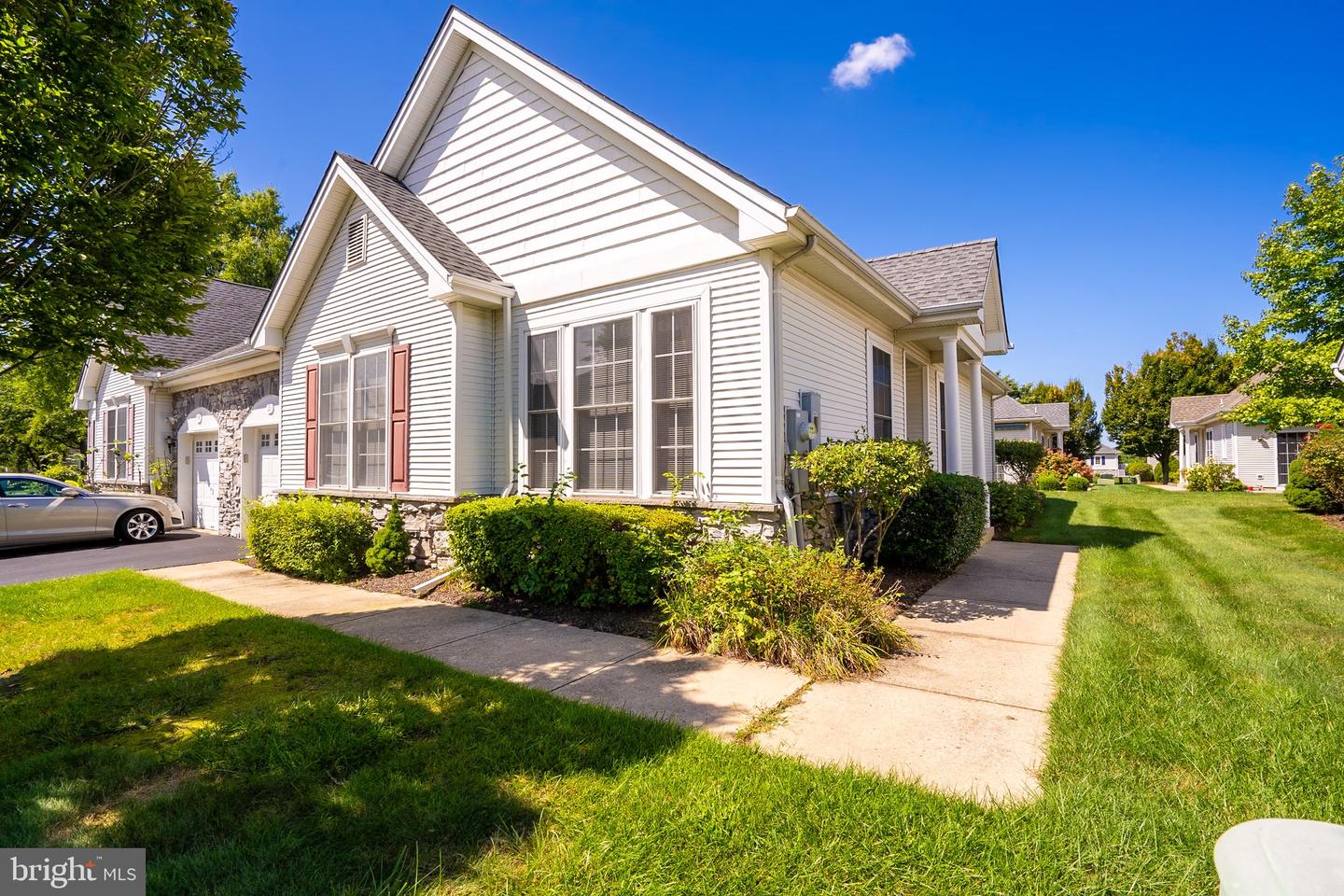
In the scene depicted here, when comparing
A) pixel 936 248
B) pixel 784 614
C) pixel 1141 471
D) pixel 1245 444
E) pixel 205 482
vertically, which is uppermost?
pixel 936 248

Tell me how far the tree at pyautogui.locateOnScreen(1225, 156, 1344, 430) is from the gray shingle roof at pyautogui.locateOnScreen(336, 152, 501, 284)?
18.3m

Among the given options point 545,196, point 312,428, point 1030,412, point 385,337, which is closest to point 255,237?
point 312,428

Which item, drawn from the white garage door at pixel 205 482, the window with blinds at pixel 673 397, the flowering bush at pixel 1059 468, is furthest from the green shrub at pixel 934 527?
the flowering bush at pixel 1059 468

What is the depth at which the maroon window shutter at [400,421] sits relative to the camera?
8375 mm

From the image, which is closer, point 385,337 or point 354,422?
point 385,337

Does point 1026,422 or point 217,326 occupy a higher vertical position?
point 217,326

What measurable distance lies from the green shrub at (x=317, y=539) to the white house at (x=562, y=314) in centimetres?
62

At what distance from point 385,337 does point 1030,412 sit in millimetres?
33283

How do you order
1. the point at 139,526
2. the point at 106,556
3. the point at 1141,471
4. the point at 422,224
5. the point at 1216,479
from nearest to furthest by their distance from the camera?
the point at 422,224
the point at 106,556
the point at 139,526
the point at 1216,479
the point at 1141,471

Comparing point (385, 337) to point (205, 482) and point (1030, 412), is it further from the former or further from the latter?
point (1030, 412)

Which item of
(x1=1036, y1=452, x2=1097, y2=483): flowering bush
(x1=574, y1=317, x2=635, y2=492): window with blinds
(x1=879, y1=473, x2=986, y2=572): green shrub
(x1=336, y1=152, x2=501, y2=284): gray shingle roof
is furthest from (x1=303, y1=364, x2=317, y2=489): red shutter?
(x1=1036, y1=452, x2=1097, y2=483): flowering bush

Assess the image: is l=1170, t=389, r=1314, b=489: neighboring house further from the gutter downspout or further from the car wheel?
the car wheel

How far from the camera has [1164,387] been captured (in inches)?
1288

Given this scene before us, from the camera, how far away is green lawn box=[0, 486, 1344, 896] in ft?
7.41
